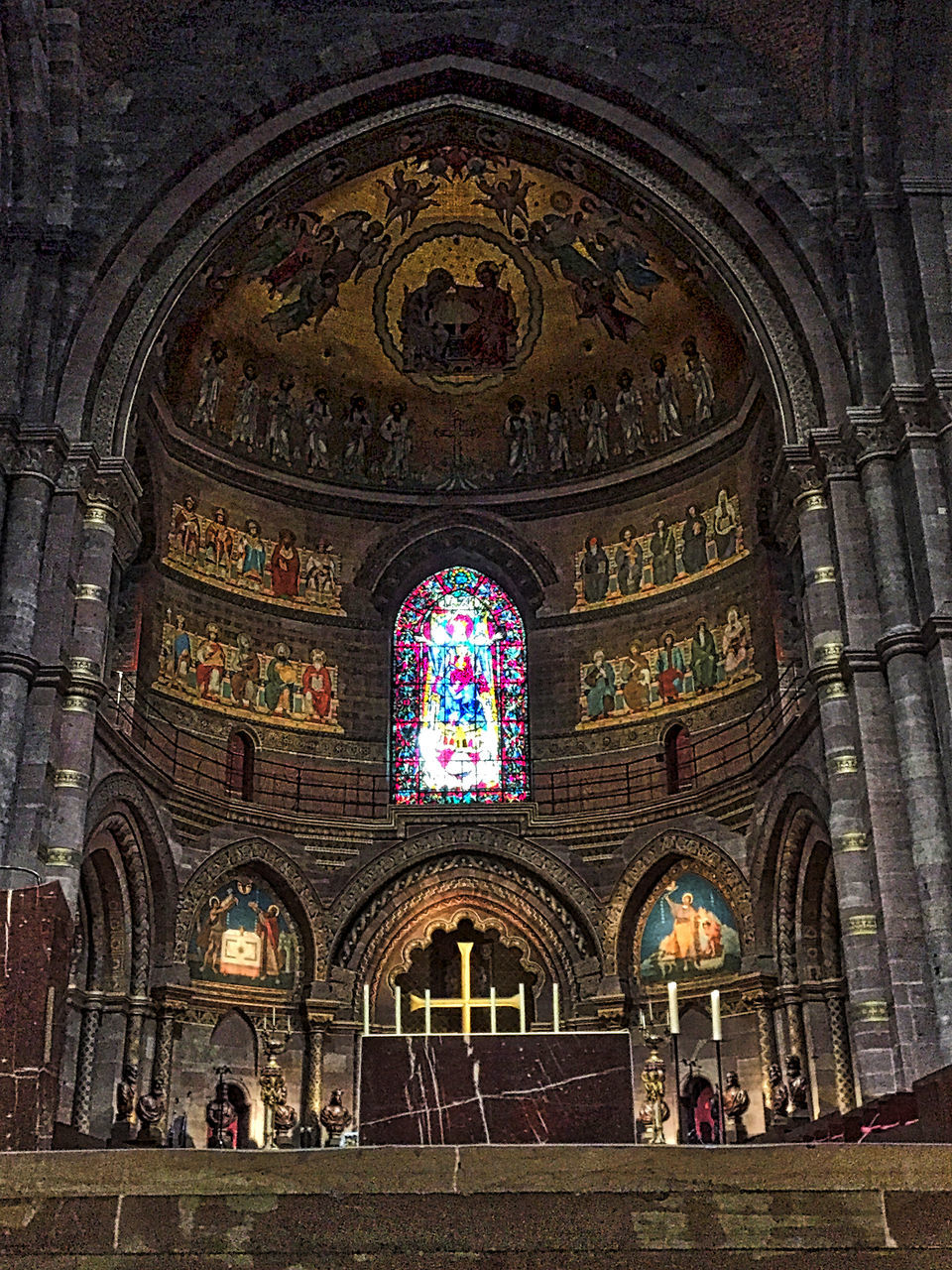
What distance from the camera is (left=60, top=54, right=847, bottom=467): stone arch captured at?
17.2 m

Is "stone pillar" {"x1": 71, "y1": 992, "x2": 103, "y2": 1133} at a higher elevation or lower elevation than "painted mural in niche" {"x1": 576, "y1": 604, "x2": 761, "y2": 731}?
lower

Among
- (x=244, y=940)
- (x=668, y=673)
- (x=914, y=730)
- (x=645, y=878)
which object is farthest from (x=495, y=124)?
(x=244, y=940)

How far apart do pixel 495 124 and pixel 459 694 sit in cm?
934

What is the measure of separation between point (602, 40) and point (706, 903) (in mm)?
12751

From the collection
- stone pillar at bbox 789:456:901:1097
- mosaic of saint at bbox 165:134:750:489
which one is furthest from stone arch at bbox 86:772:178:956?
stone pillar at bbox 789:456:901:1097

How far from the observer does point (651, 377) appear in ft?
75.0

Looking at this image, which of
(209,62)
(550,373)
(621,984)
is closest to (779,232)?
(550,373)

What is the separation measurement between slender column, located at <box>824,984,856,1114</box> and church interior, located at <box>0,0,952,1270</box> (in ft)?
0.37

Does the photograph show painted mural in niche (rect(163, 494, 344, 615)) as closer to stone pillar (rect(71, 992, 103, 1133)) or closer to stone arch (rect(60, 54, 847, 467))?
stone arch (rect(60, 54, 847, 467))

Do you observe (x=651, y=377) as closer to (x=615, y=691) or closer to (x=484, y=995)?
(x=615, y=691)

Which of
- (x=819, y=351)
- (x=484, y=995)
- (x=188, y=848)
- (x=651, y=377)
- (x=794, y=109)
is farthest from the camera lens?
(x=651, y=377)

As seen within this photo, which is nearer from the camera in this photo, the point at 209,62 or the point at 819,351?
the point at 819,351

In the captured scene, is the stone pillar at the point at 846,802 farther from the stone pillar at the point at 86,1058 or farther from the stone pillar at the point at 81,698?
the stone pillar at the point at 86,1058

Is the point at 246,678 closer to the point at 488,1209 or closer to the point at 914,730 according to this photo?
the point at 914,730
